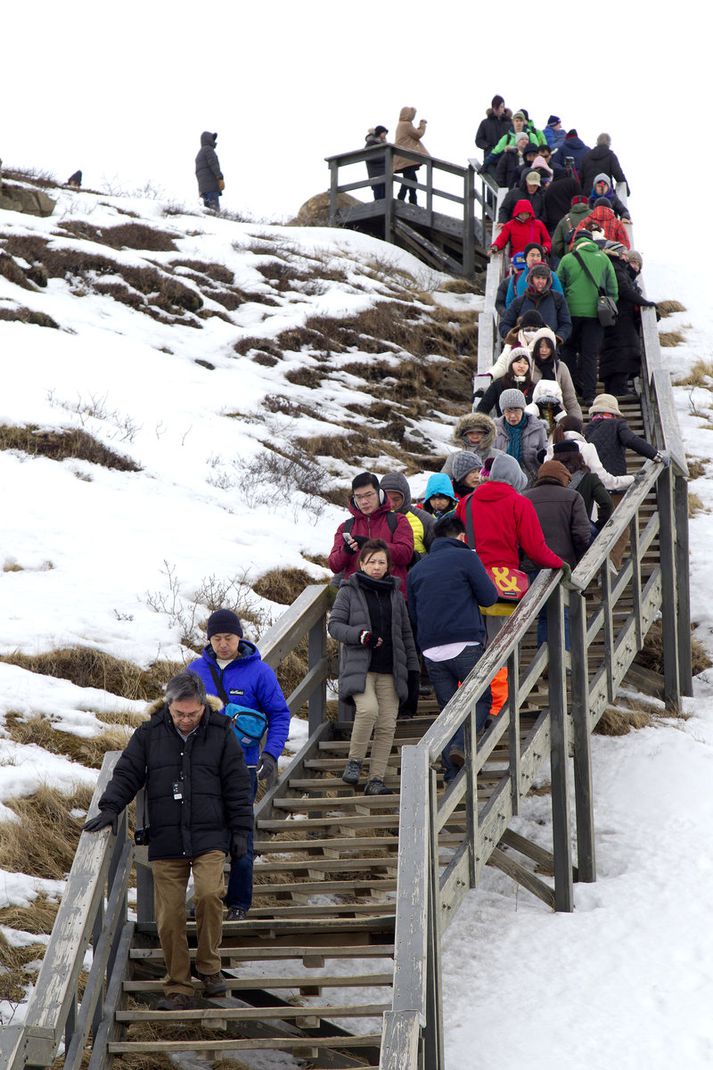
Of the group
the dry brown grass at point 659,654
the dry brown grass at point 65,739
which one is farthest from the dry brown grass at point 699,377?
the dry brown grass at point 65,739

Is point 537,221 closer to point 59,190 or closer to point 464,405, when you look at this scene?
point 464,405

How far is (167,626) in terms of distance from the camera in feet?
31.1

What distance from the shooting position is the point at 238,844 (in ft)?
18.2

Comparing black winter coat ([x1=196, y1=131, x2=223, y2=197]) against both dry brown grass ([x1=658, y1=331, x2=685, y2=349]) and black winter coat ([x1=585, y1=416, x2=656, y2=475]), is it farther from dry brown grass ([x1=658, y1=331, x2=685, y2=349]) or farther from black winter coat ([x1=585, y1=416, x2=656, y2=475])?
black winter coat ([x1=585, y1=416, x2=656, y2=475])

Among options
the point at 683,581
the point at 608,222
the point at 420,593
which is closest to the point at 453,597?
the point at 420,593

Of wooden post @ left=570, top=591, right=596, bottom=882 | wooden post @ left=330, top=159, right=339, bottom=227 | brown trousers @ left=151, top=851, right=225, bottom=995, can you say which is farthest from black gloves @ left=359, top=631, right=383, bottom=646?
wooden post @ left=330, top=159, right=339, bottom=227

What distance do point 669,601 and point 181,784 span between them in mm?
5596

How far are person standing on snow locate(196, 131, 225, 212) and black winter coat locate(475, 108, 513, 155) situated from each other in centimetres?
562

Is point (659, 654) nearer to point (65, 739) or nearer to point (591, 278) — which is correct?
point (591, 278)

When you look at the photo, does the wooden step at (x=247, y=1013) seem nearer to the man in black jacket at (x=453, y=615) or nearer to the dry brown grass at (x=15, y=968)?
the dry brown grass at (x=15, y=968)

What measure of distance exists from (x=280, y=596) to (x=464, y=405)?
7079 millimetres

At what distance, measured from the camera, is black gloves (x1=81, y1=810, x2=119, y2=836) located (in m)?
5.32

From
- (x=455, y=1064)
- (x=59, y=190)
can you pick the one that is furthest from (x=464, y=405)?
(x=455, y=1064)

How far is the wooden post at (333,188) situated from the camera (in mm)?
24031
